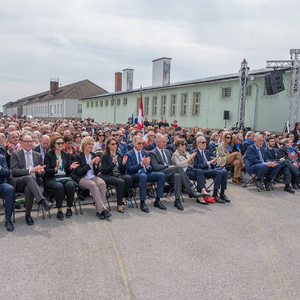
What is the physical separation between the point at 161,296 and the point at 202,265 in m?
0.94

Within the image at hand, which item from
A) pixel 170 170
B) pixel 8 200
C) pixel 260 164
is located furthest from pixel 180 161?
pixel 8 200

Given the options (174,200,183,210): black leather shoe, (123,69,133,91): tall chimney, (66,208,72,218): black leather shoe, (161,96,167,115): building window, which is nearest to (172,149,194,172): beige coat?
(174,200,183,210): black leather shoe

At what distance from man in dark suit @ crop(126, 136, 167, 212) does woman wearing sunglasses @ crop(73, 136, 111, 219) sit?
2.85 feet

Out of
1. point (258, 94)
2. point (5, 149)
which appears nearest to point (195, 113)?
point (258, 94)

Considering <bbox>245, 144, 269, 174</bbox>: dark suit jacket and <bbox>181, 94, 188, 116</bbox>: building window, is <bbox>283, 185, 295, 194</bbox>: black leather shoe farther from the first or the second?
<bbox>181, 94, 188, 116</bbox>: building window

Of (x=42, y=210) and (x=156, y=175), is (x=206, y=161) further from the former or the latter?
(x=42, y=210)

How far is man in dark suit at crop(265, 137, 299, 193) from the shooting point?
28.1 ft

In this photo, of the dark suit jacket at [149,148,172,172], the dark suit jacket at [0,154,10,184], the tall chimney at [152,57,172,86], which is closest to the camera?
the dark suit jacket at [0,154,10,184]

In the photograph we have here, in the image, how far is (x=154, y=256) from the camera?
4.18 m

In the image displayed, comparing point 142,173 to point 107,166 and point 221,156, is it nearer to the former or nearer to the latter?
point 107,166

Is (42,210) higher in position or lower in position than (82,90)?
lower

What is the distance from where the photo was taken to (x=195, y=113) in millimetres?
25734

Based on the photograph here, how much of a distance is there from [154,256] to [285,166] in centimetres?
621

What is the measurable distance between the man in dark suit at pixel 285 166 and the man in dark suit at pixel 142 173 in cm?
424
